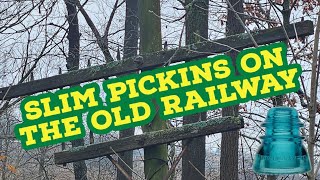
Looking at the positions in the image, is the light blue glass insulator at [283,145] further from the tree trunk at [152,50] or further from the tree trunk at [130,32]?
the tree trunk at [130,32]

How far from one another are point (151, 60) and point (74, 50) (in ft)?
26.9

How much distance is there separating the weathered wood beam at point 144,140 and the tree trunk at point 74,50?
761 centimetres

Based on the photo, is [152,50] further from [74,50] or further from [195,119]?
[74,50]

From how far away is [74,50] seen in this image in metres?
12.1

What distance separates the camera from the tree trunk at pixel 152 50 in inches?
167

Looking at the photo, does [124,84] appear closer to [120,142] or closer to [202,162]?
[120,142]

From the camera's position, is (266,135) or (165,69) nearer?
(266,135)

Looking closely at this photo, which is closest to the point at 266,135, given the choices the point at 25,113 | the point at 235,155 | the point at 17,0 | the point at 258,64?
the point at 258,64

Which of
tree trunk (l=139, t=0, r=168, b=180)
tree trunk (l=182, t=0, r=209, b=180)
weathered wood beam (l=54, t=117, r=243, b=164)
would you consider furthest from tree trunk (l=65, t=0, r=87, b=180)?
weathered wood beam (l=54, t=117, r=243, b=164)

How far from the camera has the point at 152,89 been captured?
3.93 m

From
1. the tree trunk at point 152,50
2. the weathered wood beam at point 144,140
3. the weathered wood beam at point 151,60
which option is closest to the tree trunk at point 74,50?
the tree trunk at point 152,50

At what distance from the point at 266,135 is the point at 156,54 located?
9.72 ft

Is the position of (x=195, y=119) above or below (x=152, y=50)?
below

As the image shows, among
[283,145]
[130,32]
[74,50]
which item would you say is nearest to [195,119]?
[74,50]
